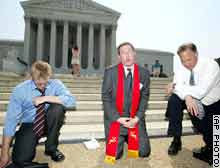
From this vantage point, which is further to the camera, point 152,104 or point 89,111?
point 152,104

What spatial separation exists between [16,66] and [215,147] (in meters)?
A: 18.4

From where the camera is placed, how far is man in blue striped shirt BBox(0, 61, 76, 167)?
1.84 meters

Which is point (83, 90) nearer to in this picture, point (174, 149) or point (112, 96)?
point (112, 96)

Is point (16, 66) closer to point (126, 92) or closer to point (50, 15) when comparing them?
point (50, 15)

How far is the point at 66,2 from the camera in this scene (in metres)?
22.7

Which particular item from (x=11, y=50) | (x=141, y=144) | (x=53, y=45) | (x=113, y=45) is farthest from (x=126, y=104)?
(x=11, y=50)

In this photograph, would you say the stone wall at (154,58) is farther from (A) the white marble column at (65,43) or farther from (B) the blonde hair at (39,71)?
(B) the blonde hair at (39,71)

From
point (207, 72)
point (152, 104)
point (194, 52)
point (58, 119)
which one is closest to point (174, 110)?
point (207, 72)

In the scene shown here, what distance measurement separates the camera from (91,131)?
2.90m

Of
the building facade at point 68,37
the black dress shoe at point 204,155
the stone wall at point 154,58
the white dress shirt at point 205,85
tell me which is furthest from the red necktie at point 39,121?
the stone wall at point 154,58

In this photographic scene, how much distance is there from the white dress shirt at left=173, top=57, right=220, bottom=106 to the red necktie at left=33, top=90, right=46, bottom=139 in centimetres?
162

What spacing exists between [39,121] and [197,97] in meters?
1.80

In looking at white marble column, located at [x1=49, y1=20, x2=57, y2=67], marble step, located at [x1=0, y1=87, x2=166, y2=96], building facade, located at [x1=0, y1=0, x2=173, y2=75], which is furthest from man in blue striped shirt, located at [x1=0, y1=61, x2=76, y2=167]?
white marble column, located at [x1=49, y1=20, x2=57, y2=67]

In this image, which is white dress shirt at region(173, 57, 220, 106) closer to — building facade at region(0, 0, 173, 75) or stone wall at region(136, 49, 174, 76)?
building facade at region(0, 0, 173, 75)
